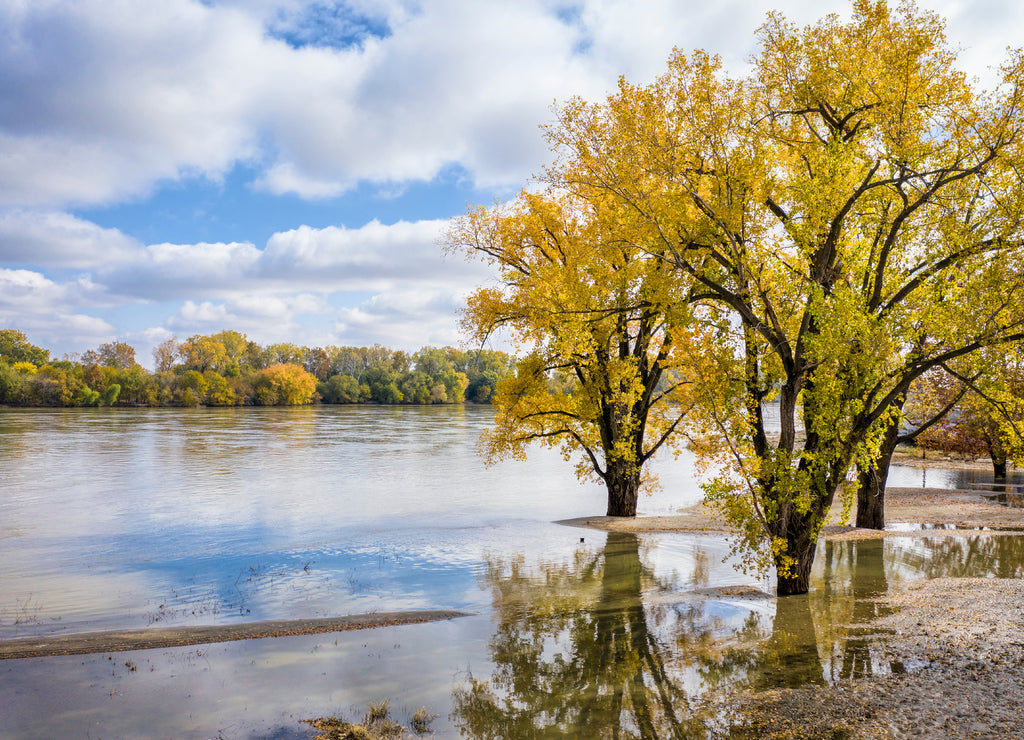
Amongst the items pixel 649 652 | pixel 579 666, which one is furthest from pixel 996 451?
pixel 579 666

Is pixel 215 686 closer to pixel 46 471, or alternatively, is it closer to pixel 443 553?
pixel 443 553

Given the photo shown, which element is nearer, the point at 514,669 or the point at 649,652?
the point at 514,669

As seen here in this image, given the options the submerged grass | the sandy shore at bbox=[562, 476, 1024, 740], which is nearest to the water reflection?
the submerged grass

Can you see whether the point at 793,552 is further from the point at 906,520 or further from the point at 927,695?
the point at 906,520

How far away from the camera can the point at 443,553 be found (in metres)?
18.4

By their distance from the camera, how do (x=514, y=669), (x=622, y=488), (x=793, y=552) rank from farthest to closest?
(x=622, y=488)
(x=793, y=552)
(x=514, y=669)

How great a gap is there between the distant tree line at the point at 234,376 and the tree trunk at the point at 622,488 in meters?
71.6

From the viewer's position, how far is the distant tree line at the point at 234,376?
327ft

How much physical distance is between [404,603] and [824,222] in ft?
35.7

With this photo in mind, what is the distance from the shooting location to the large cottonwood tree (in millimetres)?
10250

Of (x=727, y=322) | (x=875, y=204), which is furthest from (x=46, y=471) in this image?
(x=875, y=204)

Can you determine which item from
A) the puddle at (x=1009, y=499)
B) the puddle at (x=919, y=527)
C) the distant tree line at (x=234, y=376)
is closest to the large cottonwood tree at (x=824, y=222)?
the puddle at (x=919, y=527)

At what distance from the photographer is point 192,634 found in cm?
1109

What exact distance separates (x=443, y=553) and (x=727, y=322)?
410 inches
